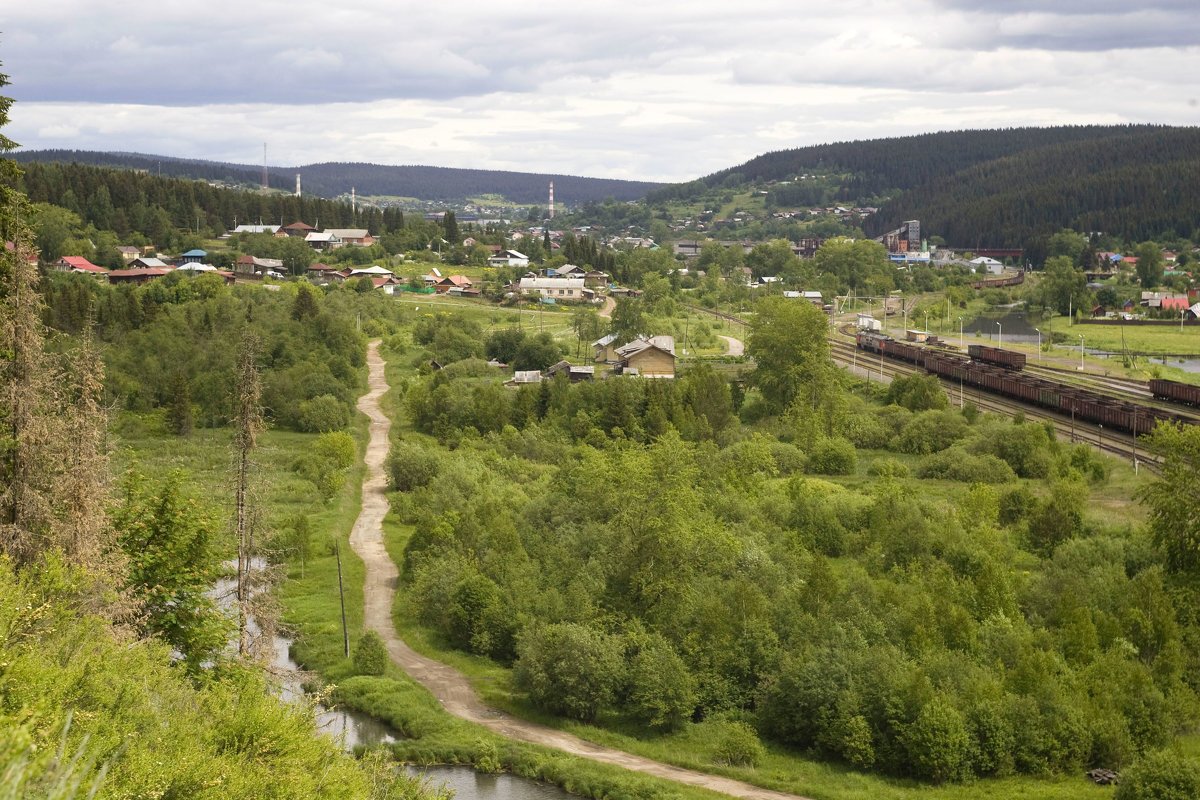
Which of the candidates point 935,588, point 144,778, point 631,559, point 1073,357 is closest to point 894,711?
point 935,588

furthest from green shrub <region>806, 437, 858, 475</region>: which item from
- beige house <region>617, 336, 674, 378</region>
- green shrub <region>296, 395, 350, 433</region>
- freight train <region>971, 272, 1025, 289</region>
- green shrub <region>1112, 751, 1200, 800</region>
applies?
freight train <region>971, 272, 1025, 289</region>

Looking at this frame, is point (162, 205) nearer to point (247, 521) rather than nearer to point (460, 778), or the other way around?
point (460, 778)

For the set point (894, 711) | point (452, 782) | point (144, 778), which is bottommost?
point (452, 782)

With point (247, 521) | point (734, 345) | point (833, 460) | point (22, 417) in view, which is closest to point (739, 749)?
point (247, 521)

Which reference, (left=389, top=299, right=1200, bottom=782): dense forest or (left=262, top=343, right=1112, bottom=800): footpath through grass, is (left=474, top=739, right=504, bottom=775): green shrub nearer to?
(left=262, top=343, right=1112, bottom=800): footpath through grass

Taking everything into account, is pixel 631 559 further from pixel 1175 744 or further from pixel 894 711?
pixel 1175 744

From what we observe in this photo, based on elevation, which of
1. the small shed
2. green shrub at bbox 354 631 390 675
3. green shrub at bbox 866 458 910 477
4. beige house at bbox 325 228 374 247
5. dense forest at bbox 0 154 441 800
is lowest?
green shrub at bbox 354 631 390 675

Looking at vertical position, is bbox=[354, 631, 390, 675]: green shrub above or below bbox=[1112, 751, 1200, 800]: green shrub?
below
